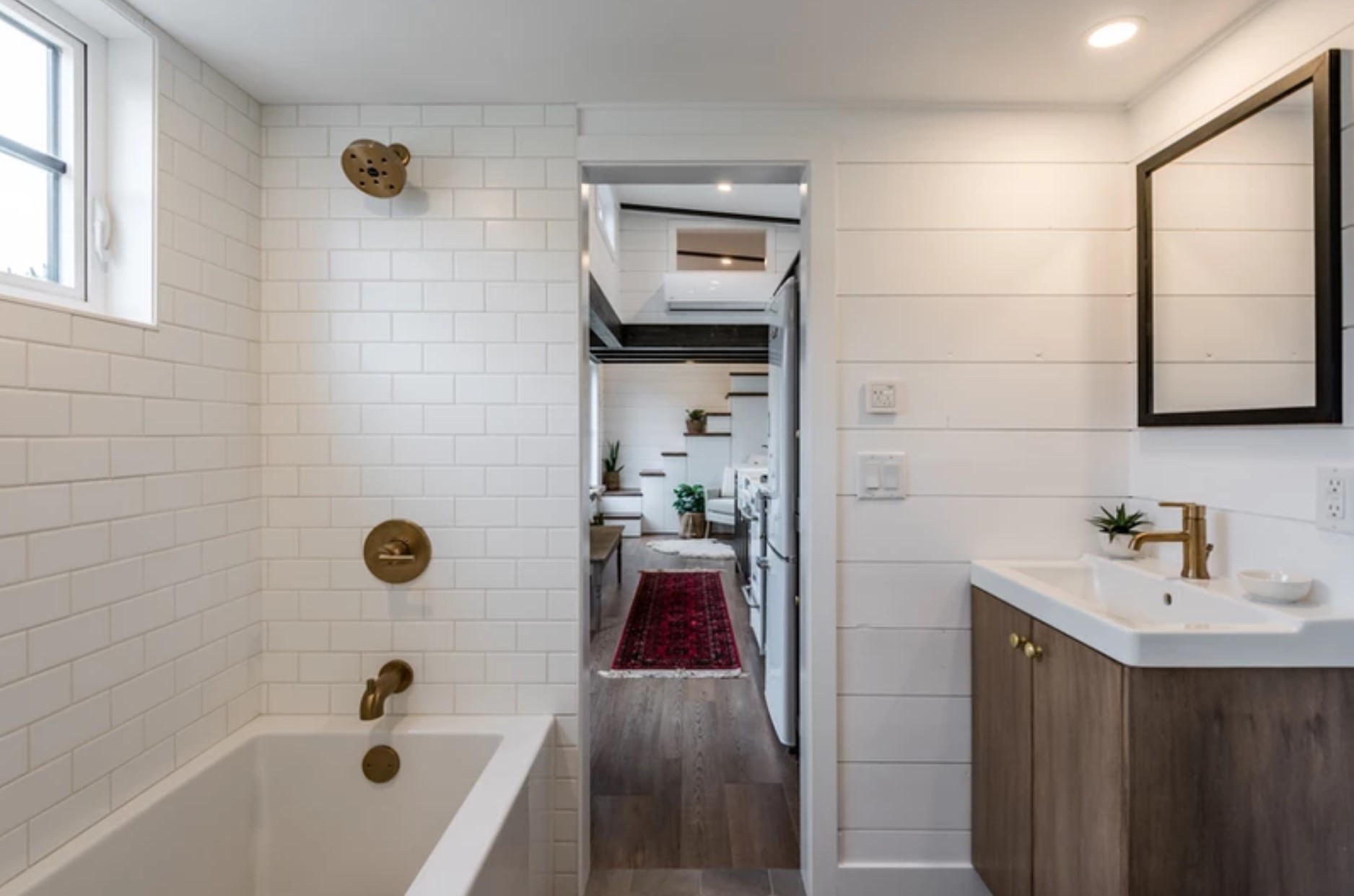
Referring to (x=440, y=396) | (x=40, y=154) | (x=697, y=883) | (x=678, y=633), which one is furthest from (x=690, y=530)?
(x=40, y=154)

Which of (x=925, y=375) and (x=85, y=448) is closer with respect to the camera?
(x=85, y=448)

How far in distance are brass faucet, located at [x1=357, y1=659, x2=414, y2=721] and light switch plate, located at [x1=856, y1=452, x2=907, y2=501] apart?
4.45 ft

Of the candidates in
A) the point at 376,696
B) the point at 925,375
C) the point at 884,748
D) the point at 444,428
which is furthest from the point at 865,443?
the point at 376,696

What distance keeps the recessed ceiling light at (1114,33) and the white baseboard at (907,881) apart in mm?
2108

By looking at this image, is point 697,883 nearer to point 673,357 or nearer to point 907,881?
point 907,881

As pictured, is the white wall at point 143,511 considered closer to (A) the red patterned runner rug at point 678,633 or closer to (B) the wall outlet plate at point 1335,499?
(A) the red patterned runner rug at point 678,633

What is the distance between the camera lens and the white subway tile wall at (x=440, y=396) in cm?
170

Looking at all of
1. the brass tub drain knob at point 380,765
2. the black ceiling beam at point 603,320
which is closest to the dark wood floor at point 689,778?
the brass tub drain knob at point 380,765

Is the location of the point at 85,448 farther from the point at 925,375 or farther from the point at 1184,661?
the point at 1184,661

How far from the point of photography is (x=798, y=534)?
2.42 metres

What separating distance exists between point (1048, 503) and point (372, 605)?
6.28ft

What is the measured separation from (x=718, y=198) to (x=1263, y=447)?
5365 millimetres

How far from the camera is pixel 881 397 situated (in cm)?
169

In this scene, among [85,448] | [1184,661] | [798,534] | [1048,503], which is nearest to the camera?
[1184,661]
